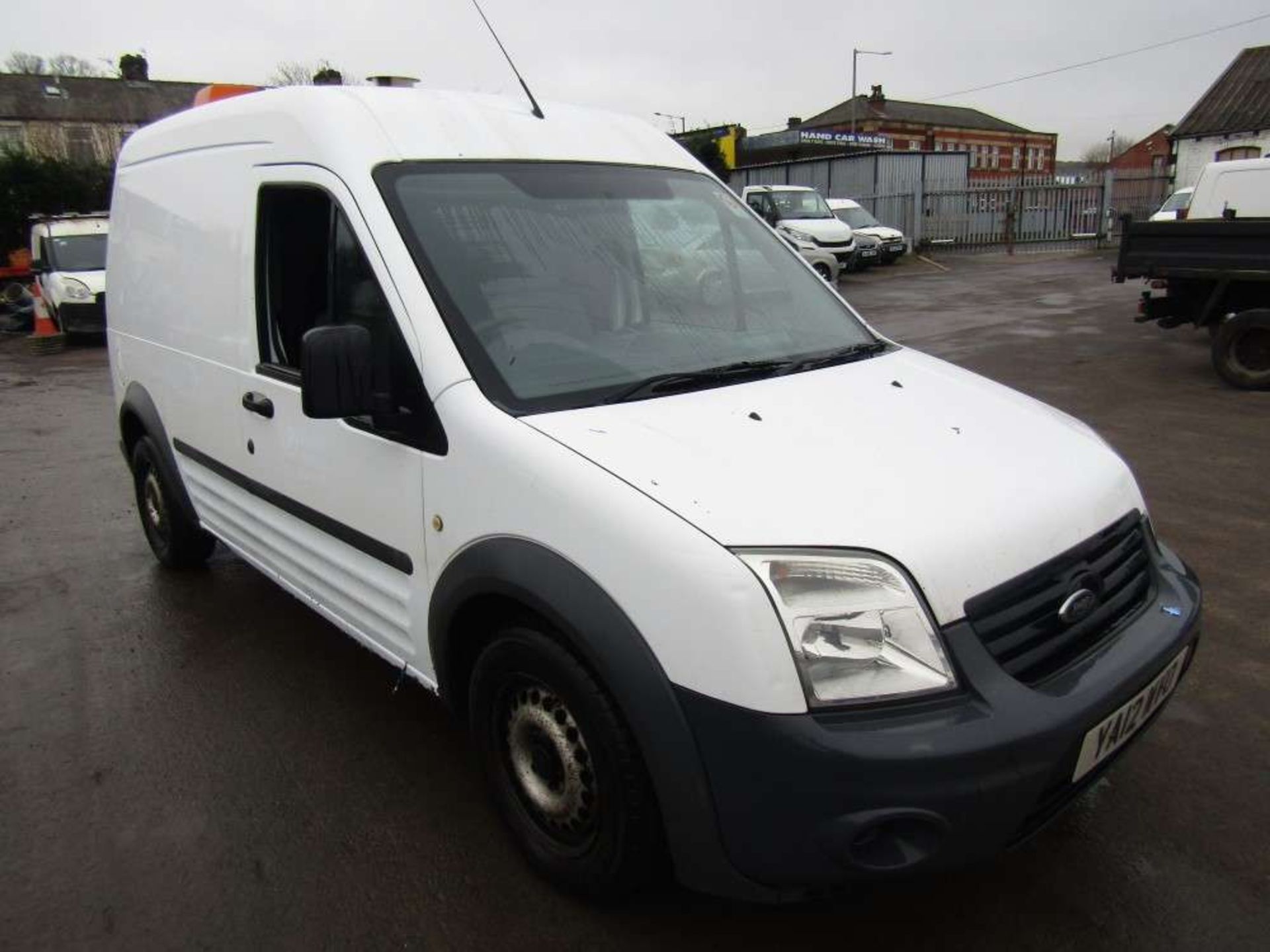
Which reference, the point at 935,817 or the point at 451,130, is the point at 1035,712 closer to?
the point at 935,817

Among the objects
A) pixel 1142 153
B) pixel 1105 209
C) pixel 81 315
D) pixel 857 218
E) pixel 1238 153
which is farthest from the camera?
pixel 1142 153

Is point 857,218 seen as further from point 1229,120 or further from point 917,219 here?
point 1229,120

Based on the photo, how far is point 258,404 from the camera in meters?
3.31

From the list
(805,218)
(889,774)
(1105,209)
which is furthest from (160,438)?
(1105,209)

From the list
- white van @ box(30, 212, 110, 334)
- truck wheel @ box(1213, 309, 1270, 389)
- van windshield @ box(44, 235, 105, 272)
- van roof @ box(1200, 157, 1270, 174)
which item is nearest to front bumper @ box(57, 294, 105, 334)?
white van @ box(30, 212, 110, 334)

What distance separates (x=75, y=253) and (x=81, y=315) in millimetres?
1567

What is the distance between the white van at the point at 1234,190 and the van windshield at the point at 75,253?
16547 millimetres

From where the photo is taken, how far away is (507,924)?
238cm

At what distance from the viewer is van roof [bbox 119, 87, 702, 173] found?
278cm

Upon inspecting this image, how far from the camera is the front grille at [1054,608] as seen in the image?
6.56ft

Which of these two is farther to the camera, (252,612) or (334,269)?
(252,612)

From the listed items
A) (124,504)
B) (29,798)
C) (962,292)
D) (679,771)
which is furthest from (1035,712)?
(962,292)

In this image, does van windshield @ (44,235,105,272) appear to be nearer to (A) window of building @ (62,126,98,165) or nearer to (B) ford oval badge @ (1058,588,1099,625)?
(A) window of building @ (62,126,98,165)

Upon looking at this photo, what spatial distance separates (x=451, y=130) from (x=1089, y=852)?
280 cm
